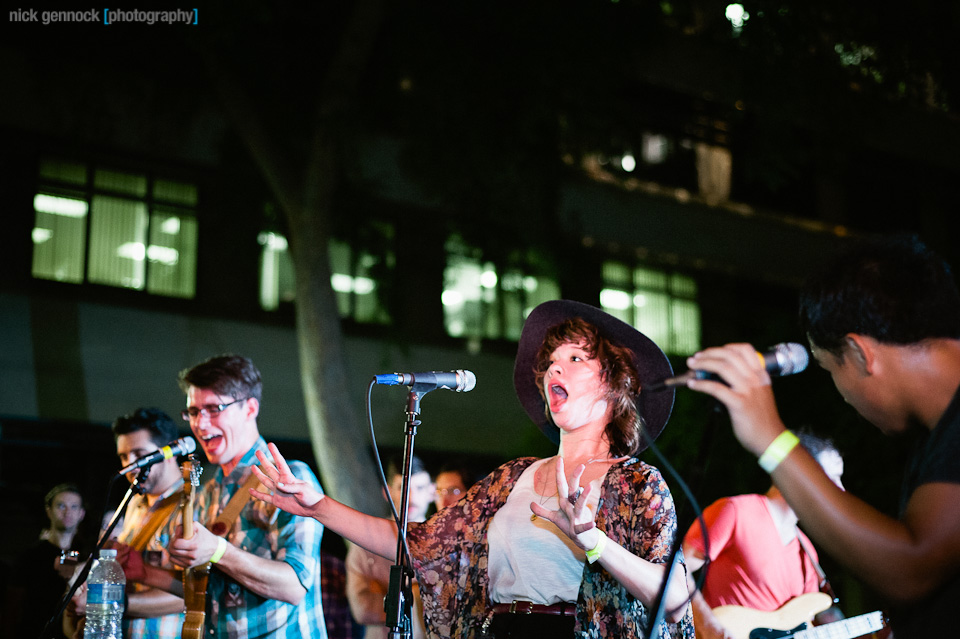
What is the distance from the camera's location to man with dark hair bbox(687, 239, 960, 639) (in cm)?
184

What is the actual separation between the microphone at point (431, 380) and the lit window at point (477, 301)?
11.1 m

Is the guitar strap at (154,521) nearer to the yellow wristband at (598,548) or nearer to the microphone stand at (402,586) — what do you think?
the microphone stand at (402,586)

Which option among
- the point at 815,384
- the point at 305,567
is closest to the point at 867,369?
the point at 305,567

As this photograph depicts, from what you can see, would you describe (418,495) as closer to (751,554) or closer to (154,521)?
(154,521)

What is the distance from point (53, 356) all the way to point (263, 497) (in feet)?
32.9

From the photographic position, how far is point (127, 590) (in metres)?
5.07

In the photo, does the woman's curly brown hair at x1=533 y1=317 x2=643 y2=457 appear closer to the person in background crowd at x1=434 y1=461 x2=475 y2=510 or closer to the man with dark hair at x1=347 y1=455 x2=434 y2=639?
the man with dark hair at x1=347 y1=455 x2=434 y2=639

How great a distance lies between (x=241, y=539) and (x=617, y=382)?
1.92 meters

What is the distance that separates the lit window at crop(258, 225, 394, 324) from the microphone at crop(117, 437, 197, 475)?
8940mm

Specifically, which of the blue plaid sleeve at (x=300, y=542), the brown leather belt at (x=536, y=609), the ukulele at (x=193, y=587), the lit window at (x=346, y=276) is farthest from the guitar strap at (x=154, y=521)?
the lit window at (x=346, y=276)

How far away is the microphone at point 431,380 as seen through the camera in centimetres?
324

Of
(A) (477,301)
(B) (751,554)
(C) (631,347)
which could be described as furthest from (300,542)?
(A) (477,301)

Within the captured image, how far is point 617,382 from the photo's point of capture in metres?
3.41

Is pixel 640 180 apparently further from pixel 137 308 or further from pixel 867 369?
pixel 867 369
